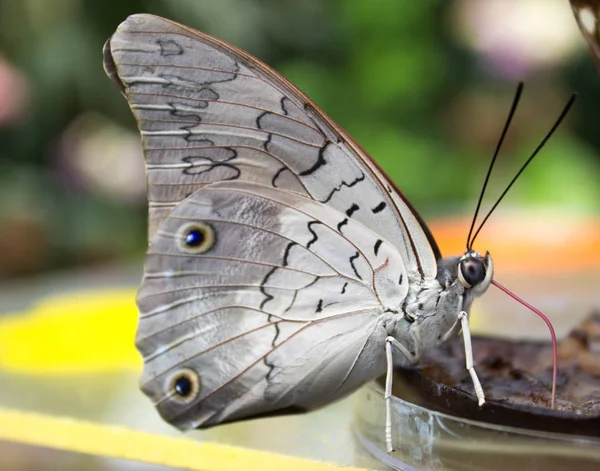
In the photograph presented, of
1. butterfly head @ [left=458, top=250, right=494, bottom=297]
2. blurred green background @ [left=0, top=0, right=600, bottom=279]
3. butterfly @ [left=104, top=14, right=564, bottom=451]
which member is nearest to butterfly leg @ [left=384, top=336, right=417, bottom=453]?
butterfly @ [left=104, top=14, right=564, bottom=451]

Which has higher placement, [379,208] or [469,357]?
[379,208]

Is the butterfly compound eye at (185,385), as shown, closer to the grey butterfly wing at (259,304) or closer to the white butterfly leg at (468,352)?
the grey butterfly wing at (259,304)

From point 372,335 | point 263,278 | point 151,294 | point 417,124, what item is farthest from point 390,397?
point 417,124

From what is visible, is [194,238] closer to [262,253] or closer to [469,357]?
[262,253]

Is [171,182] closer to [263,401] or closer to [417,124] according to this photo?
[263,401]

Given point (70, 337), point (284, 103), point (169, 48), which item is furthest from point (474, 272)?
point (70, 337)
